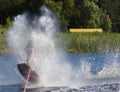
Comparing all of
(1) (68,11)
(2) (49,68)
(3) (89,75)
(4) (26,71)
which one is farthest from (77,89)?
(1) (68,11)

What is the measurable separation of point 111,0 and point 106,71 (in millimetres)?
47473

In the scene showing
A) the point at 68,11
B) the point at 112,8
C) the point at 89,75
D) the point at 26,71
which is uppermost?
the point at 26,71

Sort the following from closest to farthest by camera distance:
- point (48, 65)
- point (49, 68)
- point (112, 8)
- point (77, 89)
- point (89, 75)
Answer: point (77, 89)
point (49, 68)
point (48, 65)
point (89, 75)
point (112, 8)

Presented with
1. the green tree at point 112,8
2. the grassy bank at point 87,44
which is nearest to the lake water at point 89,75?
the grassy bank at point 87,44

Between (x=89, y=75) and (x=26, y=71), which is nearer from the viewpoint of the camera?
(x=26, y=71)

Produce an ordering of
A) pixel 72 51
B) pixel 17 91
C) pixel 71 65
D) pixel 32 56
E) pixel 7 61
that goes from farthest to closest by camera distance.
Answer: pixel 72 51 < pixel 7 61 < pixel 71 65 < pixel 32 56 < pixel 17 91

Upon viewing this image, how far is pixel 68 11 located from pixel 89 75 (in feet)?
121

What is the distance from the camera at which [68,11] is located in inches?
2323

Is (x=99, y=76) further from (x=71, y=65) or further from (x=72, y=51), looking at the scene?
(x=72, y=51)

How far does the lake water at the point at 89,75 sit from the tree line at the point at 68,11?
26.4m

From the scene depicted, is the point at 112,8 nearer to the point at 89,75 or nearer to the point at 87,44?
the point at 87,44

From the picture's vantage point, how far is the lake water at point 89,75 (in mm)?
17031

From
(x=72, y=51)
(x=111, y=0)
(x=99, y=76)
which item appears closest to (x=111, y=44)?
(x=72, y=51)

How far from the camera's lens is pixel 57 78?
797 inches
